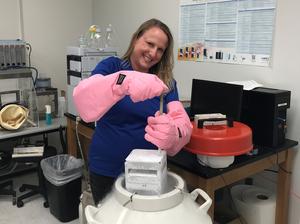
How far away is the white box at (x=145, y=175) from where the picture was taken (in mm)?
869

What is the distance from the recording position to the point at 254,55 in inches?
84.0

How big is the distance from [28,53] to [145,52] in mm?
2217

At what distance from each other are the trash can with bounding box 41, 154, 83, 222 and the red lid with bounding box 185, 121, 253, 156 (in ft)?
3.88

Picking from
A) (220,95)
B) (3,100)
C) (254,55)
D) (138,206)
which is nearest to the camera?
(138,206)

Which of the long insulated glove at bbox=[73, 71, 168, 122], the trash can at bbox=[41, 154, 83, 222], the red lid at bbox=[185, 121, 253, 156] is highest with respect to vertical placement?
the long insulated glove at bbox=[73, 71, 168, 122]

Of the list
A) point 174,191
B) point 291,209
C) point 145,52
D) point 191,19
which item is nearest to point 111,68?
point 145,52

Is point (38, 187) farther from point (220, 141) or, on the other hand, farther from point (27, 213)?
point (220, 141)

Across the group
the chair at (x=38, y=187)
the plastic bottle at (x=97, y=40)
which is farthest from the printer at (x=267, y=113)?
the chair at (x=38, y=187)

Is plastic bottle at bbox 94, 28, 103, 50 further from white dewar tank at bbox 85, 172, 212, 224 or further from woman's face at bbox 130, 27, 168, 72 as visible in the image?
white dewar tank at bbox 85, 172, 212, 224

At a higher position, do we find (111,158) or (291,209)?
(111,158)

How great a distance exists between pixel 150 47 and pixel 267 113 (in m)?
0.85

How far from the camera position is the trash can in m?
2.44

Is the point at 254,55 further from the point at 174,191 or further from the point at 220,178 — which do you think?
the point at 174,191

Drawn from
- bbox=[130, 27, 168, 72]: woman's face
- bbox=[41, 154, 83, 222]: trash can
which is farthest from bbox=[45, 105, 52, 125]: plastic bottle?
bbox=[130, 27, 168, 72]: woman's face
